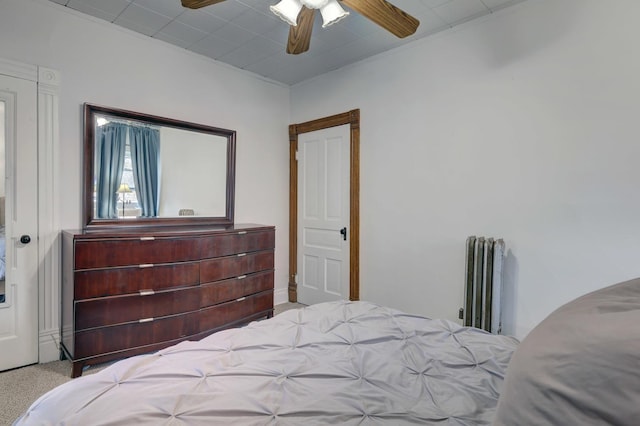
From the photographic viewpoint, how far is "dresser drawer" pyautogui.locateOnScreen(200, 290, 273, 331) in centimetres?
279

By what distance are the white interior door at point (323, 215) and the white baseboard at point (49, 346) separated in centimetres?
236

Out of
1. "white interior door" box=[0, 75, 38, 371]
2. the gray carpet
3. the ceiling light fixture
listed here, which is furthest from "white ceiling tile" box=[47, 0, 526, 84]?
the gray carpet

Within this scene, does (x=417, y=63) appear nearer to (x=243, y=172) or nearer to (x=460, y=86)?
(x=460, y=86)

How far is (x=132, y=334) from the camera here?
2396 mm

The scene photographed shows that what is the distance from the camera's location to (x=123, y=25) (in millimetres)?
2740

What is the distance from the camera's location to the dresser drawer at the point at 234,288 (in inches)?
110

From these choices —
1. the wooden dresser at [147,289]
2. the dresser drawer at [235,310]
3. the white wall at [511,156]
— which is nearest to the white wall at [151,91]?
the wooden dresser at [147,289]

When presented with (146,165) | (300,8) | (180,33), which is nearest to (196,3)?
(300,8)

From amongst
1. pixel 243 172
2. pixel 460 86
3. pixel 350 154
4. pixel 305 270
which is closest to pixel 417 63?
pixel 460 86

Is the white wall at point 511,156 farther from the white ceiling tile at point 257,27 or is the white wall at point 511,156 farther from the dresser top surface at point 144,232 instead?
the dresser top surface at point 144,232

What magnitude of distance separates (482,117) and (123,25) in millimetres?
3067

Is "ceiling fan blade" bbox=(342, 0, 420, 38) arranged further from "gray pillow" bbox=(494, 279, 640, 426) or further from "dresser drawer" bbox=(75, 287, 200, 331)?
"dresser drawer" bbox=(75, 287, 200, 331)

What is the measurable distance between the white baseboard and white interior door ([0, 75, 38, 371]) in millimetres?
33

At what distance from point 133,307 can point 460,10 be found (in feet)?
10.9
